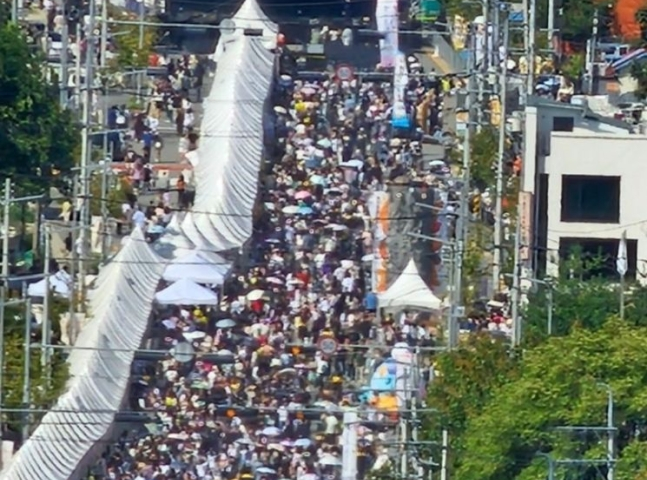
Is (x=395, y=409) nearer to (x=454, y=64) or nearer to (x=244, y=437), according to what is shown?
(x=244, y=437)

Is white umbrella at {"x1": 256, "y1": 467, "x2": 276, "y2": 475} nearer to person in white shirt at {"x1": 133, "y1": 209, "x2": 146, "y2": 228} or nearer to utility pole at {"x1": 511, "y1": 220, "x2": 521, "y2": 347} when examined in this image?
utility pole at {"x1": 511, "y1": 220, "x2": 521, "y2": 347}

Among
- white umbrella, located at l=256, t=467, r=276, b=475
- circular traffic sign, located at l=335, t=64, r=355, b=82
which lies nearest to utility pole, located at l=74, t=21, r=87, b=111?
circular traffic sign, located at l=335, t=64, r=355, b=82

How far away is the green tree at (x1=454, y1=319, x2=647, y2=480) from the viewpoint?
62.7 m

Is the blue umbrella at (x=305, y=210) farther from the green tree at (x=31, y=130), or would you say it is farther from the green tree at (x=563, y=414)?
the green tree at (x=563, y=414)

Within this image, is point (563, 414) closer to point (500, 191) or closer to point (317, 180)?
point (500, 191)

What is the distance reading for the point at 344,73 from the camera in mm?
99750

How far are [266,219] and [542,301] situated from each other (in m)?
9.48

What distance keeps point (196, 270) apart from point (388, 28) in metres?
26.5

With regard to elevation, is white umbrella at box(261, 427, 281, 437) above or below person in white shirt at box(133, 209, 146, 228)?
below

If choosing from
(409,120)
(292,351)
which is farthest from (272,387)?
(409,120)

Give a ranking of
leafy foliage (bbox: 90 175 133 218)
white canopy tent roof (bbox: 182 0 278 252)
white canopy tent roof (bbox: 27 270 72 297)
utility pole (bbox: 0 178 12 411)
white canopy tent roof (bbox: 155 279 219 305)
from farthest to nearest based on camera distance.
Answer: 1. leafy foliage (bbox: 90 175 133 218)
2. white canopy tent roof (bbox: 182 0 278 252)
3. white canopy tent roof (bbox: 155 279 219 305)
4. white canopy tent roof (bbox: 27 270 72 297)
5. utility pole (bbox: 0 178 12 411)

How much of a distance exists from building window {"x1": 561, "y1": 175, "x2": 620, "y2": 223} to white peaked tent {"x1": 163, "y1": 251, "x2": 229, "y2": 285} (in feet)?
22.0

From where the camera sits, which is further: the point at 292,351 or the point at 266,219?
the point at 266,219

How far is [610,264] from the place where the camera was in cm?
8294
